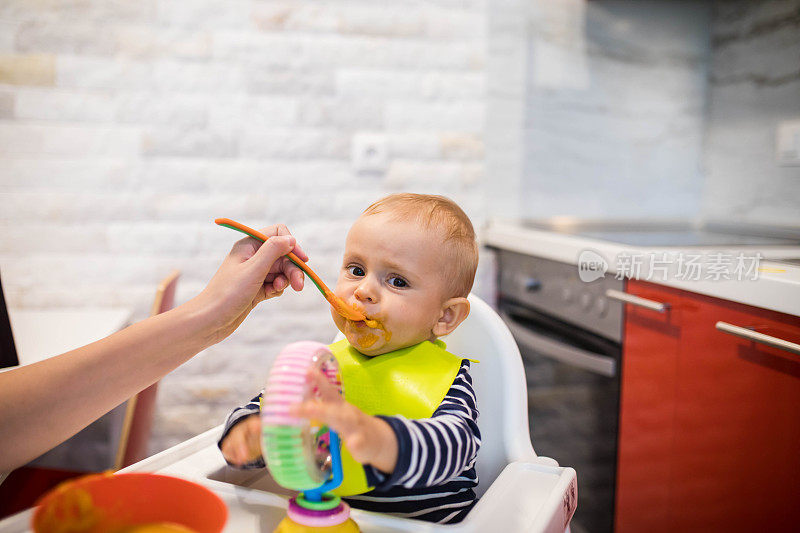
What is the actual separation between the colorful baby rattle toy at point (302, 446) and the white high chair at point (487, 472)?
0.09 meters

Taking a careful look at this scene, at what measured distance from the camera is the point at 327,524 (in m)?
0.52

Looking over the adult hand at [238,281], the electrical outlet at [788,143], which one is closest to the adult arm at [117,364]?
the adult hand at [238,281]

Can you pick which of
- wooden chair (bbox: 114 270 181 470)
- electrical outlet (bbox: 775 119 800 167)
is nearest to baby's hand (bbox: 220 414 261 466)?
wooden chair (bbox: 114 270 181 470)

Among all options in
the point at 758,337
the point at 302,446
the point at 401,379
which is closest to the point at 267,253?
the point at 401,379

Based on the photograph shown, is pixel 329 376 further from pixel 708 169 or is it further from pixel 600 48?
pixel 708 169

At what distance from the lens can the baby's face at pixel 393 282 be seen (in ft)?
2.72

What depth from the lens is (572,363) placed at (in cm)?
157

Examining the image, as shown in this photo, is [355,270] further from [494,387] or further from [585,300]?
[585,300]

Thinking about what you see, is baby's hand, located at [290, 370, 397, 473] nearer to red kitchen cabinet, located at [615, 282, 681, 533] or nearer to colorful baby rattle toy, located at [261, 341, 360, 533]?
colorful baby rattle toy, located at [261, 341, 360, 533]

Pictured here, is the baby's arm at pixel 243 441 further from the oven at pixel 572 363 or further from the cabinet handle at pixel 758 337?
the oven at pixel 572 363

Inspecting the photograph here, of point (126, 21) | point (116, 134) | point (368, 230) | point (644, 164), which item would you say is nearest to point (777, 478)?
point (368, 230)

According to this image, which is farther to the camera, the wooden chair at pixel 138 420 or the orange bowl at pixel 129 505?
the wooden chair at pixel 138 420

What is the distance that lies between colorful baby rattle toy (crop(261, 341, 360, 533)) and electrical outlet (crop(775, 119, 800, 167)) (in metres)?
1.84

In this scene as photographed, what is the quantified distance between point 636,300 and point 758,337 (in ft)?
1.01
